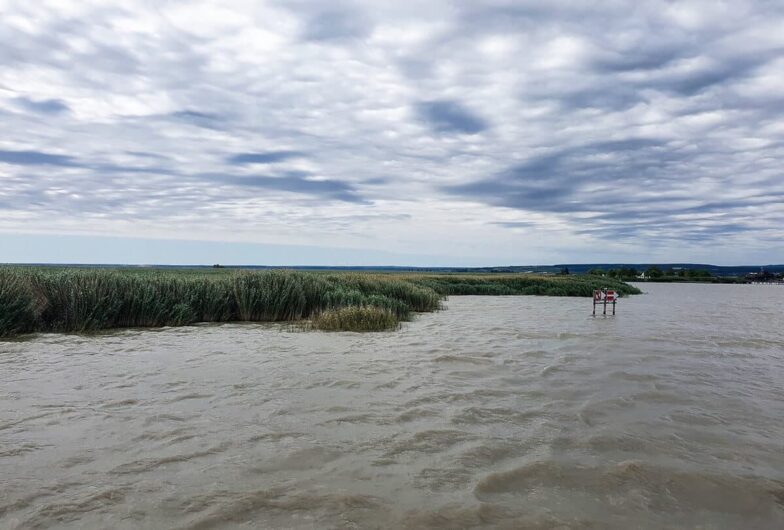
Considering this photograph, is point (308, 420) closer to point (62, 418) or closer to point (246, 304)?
point (62, 418)

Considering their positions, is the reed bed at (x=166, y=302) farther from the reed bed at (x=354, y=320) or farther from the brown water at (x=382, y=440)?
the brown water at (x=382, y=440)

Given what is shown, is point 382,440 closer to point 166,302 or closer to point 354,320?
point 354,320

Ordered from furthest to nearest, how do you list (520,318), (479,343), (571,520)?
(520,318)
(479,343)
(571,520)

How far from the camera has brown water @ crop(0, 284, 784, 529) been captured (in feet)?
14.5

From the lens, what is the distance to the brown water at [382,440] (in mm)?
4422

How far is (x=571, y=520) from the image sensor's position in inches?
169

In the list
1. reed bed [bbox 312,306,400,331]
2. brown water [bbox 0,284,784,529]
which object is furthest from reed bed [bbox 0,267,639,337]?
brown water [bbox 0,284,784,529]

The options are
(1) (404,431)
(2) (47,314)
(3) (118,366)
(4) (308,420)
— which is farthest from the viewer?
(2) (47,314)

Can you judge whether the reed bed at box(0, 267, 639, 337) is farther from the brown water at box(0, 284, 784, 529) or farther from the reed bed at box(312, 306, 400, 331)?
the brown water at box(0, 284, 784, 529)

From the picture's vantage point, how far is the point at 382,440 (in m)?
6.23

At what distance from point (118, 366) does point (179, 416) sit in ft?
13.7

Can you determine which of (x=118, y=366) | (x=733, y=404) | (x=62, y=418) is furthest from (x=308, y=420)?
(x=733, y=404)

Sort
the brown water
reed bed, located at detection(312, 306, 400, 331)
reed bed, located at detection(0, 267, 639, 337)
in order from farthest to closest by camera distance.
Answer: reed bed, located at detection(312, 306, 400, 331), reed bed, located at detection(0, 267, 639, 337), the brown water

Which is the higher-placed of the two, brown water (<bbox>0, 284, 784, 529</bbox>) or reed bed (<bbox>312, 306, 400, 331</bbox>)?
reed bed (<bbox>312, 306, 400, 331</bbox>)
